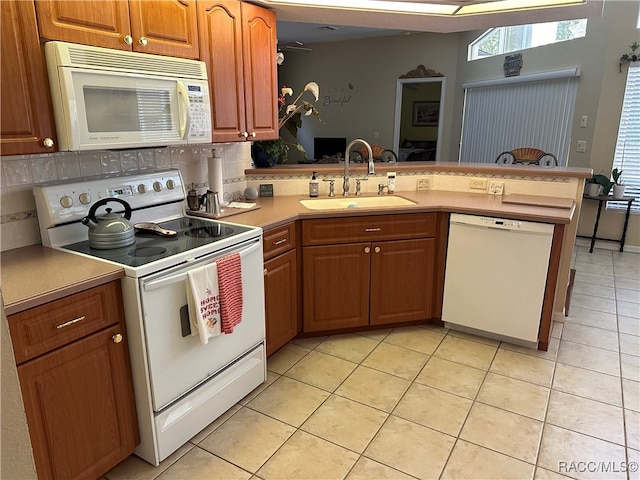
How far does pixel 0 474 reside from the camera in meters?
0.61

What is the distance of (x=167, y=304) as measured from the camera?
67.6 inches

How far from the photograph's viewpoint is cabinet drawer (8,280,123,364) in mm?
1345

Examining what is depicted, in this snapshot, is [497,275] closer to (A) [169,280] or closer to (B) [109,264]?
(A) [169,280]

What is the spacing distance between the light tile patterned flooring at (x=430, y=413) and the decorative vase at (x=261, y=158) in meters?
1.29

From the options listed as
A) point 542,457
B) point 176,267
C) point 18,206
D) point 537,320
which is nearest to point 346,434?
point 542,457

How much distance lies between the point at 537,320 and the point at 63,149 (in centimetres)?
268

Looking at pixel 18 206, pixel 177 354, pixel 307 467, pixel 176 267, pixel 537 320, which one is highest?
pixel 18 206

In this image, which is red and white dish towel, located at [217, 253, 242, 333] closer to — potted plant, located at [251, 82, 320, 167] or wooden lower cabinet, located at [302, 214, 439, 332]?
wooden lower cabinet, located at [302, 214, 439, 332]

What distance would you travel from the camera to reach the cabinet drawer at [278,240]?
2352 millimetres

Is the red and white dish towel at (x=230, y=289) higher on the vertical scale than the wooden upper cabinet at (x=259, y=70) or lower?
lower

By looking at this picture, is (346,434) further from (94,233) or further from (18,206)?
(18,206)

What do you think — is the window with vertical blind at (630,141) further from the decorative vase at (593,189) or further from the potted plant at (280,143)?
the potted plant at (280,143)

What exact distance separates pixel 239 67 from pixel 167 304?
1428mm

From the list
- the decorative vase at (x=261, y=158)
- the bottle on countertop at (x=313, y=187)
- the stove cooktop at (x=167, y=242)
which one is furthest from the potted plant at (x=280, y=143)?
the stove cooktop at (x=167, y=242)
